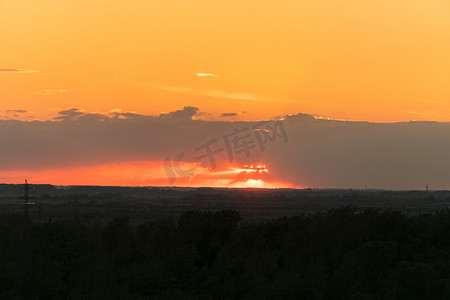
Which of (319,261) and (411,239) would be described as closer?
(319,261)

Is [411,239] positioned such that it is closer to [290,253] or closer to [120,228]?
[290,253]

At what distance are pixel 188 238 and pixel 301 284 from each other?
1648cm

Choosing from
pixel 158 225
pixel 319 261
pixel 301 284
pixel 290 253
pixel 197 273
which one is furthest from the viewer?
pixel 158 225

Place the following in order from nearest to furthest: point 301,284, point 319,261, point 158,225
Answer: point 301,284
point 319,261
point 158,225

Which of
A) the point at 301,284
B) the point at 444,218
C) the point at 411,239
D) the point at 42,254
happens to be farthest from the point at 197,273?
the point at 444,218

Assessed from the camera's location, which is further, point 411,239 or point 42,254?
point 411,239

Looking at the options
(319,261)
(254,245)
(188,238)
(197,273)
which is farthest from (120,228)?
(319,261)

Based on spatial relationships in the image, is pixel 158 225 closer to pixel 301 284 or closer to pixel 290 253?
pixel 290 253

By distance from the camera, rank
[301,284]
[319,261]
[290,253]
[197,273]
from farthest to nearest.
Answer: [290,253] → [319,261] → [197,273] → [301,284]

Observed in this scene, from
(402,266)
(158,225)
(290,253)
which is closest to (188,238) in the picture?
(158,225)

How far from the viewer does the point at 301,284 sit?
34.3 metres

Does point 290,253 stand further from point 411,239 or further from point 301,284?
point 301,284

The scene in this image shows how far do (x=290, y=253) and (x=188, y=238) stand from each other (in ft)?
27.0

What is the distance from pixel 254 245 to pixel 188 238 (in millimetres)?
5643
